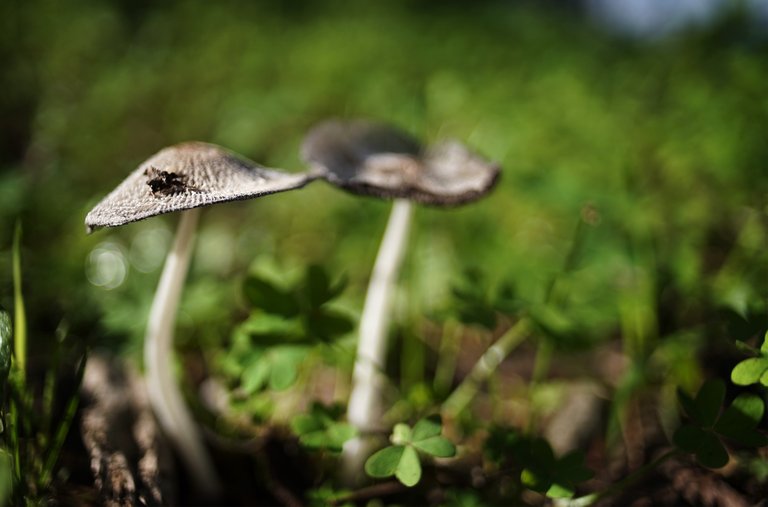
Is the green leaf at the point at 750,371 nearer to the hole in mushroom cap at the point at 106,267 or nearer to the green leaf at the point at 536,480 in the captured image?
the green leaf at the point at 536,480

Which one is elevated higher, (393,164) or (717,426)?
(393,164)

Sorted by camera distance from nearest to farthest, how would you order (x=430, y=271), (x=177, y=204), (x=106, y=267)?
(x=177, y=204), (x=106, y=267), (x=430, y=271)

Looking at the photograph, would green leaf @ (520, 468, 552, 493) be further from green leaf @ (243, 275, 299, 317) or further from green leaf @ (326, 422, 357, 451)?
green leaf @ (243, 275, 299, 317)

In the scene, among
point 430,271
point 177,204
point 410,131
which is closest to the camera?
point 177,204

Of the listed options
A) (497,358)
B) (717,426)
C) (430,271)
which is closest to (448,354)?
(430,271)

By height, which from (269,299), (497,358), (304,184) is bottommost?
(497,358)

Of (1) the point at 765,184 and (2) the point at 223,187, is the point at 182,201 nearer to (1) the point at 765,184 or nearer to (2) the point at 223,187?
(2) the point at 223,187

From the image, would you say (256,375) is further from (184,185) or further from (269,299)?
(184,185)

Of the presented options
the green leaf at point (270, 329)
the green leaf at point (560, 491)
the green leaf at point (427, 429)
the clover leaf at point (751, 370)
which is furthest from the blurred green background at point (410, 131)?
the green leaf at point (427, 429)
